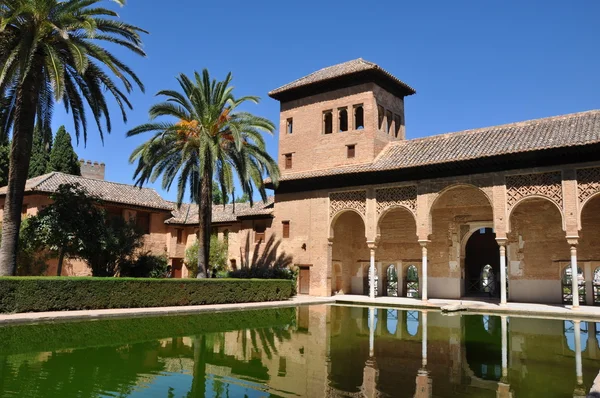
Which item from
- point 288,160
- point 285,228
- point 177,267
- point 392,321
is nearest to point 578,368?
point 392,321

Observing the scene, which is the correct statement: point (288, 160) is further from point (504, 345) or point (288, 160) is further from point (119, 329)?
point (504, 345)

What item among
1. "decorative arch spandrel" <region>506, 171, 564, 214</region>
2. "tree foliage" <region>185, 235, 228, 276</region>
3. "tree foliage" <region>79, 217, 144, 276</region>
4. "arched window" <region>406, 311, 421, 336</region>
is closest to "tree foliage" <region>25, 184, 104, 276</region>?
"tree foliage" <region>79, 217, 144, 276</region>

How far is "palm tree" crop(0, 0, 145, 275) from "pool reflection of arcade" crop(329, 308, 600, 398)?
9.76 metres

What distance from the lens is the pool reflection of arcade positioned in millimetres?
6703

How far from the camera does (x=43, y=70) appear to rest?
15.0m

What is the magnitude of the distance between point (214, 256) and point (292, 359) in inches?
834

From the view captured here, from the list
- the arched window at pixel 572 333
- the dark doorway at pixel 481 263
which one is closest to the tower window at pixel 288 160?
the dark doorway at pixel 481 263

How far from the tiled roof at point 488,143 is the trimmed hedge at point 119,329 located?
965 cm

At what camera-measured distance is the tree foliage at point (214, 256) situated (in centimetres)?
2898

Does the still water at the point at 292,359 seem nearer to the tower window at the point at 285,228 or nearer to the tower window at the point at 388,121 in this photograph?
the tower window at the point at 285,228

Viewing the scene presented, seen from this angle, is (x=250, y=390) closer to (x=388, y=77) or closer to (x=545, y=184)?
(x=545, y=184)

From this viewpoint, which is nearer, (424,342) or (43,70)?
(424,342)

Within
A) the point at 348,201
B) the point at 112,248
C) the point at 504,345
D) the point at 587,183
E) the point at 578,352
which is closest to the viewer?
the point at 578,352

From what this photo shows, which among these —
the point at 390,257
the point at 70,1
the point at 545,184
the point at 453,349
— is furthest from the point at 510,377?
the point at 390,257
